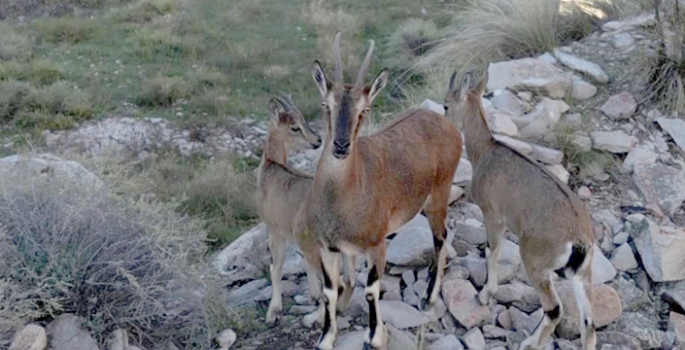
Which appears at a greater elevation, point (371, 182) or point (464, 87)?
point (371, 182)

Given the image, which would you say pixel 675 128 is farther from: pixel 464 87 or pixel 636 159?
pixel 464 87

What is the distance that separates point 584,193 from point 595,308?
2081 mm

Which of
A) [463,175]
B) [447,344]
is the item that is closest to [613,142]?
[463,175]

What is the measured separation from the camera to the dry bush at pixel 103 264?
18.9 feet

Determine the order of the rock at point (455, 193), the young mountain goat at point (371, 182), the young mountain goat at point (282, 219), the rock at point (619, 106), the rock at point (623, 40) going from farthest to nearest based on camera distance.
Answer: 1. the rock at point (623, 40)
2. the rock at point (619, 106)
3. the rock at point (455, 193)
4. the young mountain goat at point (282, 219)
5. the young mountain goat at point (371, 182)

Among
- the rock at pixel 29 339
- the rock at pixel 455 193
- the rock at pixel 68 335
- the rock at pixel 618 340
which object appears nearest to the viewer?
the rock at pixel 29 339

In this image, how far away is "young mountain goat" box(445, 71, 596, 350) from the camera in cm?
557

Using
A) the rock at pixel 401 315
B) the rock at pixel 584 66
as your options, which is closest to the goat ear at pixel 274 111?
the rock at pixel 401 315

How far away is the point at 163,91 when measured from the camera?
518 inches

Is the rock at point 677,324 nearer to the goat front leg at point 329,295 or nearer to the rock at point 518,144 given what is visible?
the rock at point 518,144

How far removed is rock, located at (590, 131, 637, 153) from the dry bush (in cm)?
440

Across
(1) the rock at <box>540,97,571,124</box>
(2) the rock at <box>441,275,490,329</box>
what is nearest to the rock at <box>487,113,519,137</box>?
(1) the rock at <box>540,97,571,124</box>

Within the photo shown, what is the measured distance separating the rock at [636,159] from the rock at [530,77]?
1.26m

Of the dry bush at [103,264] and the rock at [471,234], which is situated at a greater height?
the dry bush at [103,264]
